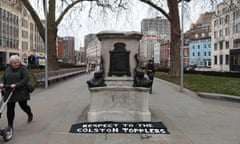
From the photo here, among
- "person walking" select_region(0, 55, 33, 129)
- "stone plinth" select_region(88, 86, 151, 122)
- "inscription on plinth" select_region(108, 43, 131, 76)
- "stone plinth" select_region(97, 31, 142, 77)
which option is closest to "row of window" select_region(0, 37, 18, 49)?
"stone plinth" select_region(97, 31, 142, 77)

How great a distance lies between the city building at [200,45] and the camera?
95750 millimetres

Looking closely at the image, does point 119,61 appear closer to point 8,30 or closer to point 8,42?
point 8,42

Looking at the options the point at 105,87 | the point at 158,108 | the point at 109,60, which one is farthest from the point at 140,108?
the point at 158,108

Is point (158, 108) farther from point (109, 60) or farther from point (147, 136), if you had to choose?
point (147, 136)

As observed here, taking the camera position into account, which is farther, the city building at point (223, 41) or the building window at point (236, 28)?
the city building at point (223, 41)

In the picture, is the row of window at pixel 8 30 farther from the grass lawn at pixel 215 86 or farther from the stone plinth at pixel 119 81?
the stone plinth at pixel 119 81

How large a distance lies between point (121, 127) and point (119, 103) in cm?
88

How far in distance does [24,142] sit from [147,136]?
8.55 feet

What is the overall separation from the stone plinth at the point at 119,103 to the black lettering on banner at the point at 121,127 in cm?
27

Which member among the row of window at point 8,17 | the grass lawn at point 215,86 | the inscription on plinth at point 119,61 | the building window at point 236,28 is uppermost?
the row of window at point 8,17

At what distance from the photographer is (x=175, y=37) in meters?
23.5

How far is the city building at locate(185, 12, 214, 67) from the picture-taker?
9575 cm

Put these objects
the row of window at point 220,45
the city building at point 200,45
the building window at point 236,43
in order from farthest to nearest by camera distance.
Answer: the city building at point 200,45 → the row of window at point 220,45 → the building window at point 236,43

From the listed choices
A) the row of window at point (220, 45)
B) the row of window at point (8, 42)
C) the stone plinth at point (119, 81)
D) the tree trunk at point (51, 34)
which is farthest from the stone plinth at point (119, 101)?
the row of window at point (220, 45)
